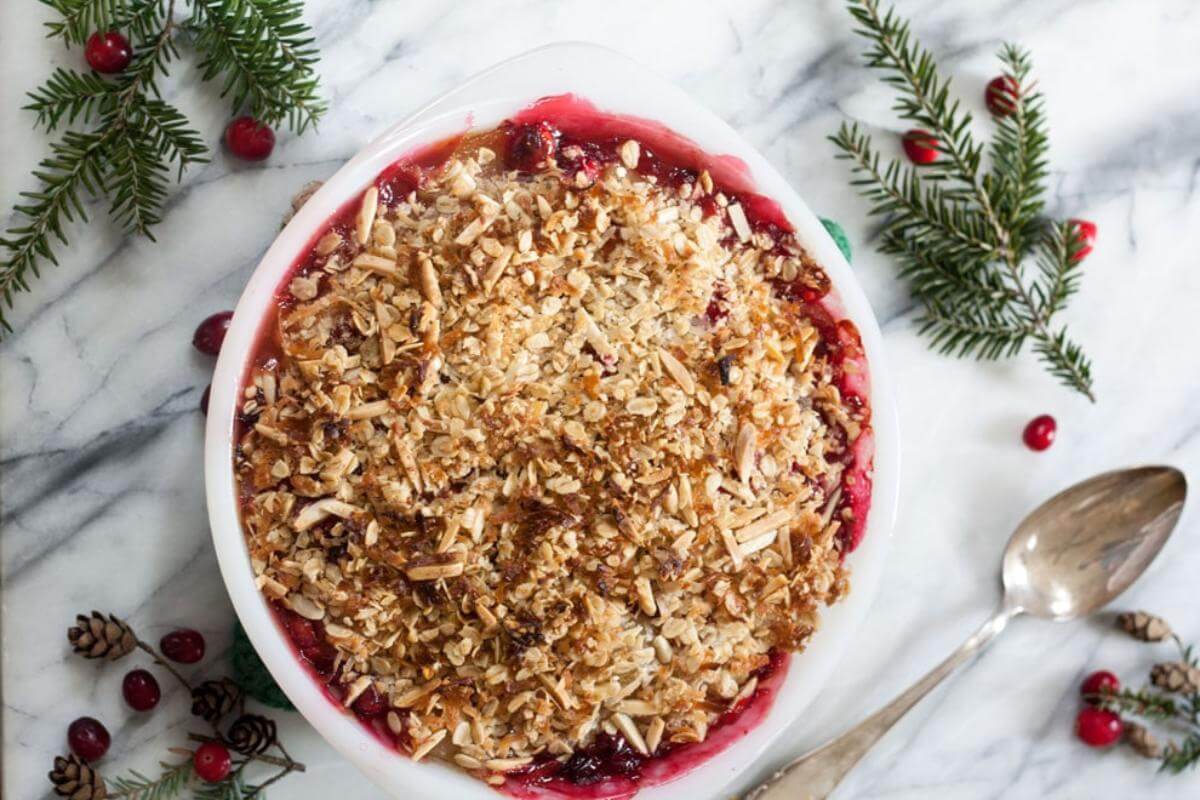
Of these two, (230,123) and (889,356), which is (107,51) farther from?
(889,356)

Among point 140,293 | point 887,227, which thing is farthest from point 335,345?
point 887,227

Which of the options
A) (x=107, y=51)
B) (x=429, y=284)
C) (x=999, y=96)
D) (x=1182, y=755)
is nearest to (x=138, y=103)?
(x=107, y=51)

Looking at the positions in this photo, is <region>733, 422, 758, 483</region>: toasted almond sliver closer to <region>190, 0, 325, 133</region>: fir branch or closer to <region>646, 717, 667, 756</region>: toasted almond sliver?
<region>646, 717, 667, 756</region>: toasted almond sliver

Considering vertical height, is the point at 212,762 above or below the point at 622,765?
below

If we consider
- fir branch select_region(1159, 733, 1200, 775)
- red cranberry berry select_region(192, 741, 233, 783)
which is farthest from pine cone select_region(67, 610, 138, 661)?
fir branch select_region(1159, 733, 1200, 775)

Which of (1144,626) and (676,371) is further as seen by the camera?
(1144,626)

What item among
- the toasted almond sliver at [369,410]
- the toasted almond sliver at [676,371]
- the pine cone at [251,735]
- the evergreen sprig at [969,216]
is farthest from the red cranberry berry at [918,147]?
the pine cone at [251,735]

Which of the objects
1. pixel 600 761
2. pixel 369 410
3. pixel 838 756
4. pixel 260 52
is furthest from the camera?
pixel 838 756

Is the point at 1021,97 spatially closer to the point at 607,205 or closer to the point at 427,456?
the point at 607,205
